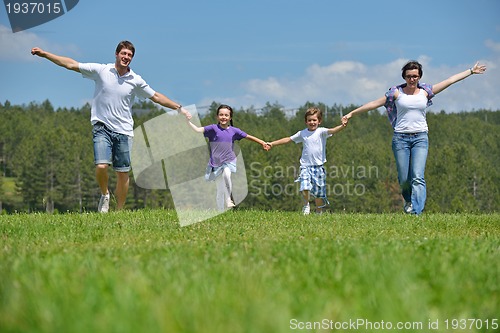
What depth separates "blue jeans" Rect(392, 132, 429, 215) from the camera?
12727mm

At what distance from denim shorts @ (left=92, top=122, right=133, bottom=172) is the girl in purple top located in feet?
8.71

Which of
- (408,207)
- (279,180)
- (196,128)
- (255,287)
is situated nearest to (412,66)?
(408,207)

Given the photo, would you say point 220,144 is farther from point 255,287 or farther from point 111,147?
point 255,287

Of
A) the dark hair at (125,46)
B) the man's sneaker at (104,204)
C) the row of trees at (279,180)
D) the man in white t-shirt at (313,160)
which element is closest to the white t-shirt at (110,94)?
the dark hair at (125,46)

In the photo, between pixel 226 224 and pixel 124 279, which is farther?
pixel 226 224

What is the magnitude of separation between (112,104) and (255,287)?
8552 mm

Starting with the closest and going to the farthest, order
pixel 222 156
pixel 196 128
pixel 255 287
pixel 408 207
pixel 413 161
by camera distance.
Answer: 1. pixel 255 287
2. pixel 413 161
3. pixel 408 207
4. pixel 196 128
5. pixel 222 156

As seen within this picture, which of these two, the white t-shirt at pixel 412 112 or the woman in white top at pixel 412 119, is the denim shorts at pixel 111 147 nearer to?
the woman in white top at pixel 412 119

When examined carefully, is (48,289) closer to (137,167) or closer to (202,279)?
(202,279)

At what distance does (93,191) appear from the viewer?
12744 centimetres

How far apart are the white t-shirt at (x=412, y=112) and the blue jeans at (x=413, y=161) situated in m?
0.14

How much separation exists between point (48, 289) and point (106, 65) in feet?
28.4

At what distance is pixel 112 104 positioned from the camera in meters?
11.7

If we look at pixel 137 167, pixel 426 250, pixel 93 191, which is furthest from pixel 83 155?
pixel 426 250
